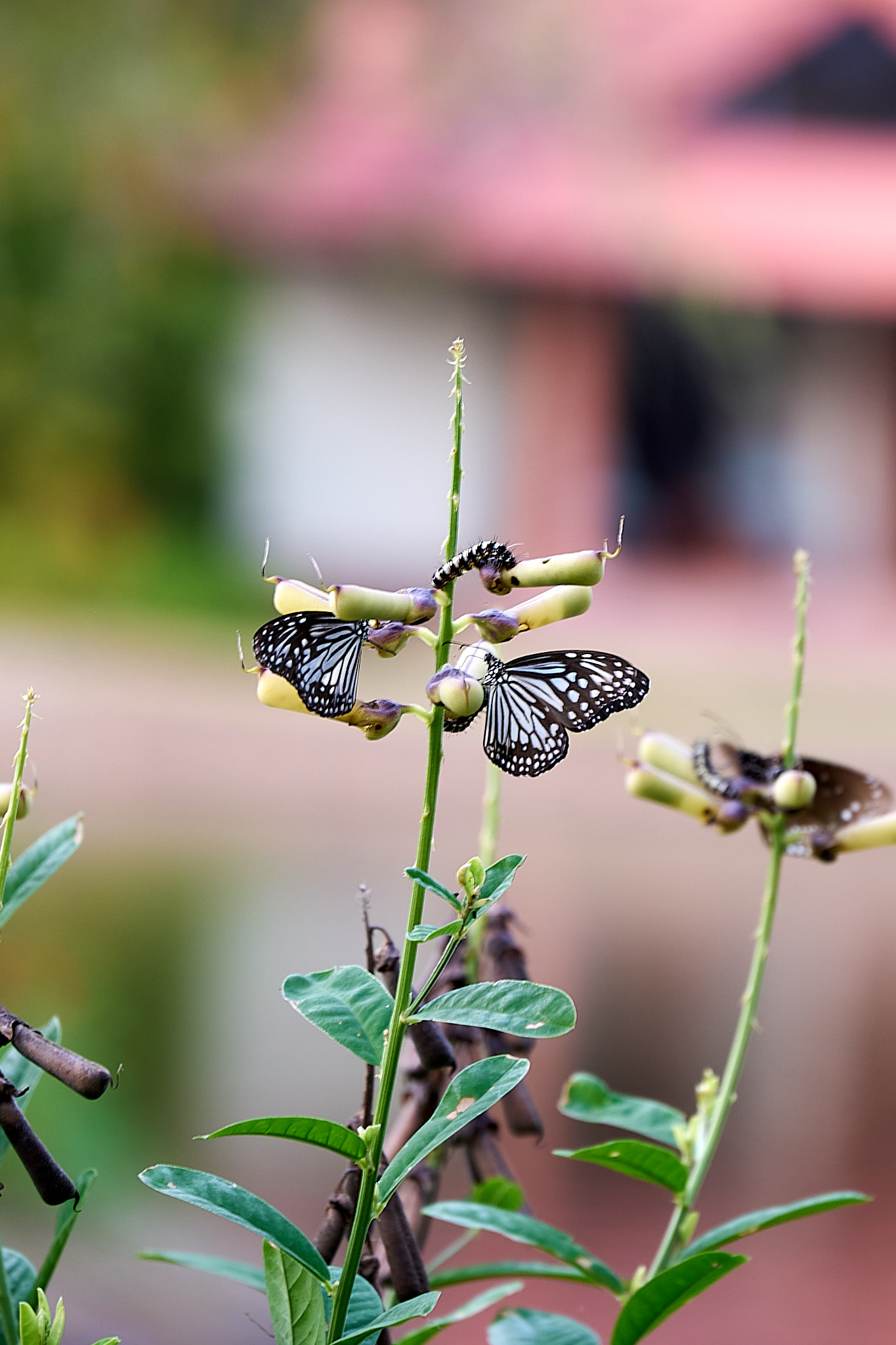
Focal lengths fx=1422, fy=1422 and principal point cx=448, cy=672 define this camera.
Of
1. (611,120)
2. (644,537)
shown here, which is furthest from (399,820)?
(611,120)

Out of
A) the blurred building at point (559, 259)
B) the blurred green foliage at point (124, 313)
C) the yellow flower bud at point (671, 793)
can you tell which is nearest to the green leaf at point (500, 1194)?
the yellow flower bud at point (671, 793)

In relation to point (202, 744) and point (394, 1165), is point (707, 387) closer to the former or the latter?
point (202, 744)

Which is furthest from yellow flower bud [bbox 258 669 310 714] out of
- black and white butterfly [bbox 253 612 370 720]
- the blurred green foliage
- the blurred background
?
the blurred green foliage

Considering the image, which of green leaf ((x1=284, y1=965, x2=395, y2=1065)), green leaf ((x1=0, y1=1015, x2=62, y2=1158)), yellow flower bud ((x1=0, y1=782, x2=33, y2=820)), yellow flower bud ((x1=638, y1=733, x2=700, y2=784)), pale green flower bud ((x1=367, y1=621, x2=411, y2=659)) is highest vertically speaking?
pale green flower bud ((x1=367, y1=621, x2=411, y2=659))

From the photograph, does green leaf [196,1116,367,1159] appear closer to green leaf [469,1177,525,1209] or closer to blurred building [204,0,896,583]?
green leaf [469,1177,525,1209]

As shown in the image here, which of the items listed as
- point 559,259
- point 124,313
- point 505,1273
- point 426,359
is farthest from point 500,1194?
point 124,313

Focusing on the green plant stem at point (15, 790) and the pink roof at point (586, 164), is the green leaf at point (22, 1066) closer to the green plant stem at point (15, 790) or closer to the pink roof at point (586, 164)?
the green plant stem at point (15, 790)
